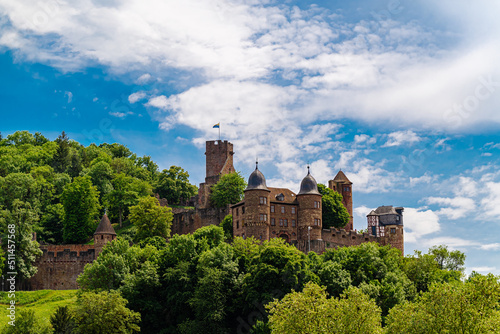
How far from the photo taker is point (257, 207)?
80.1 metres

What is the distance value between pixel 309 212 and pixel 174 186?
35811 millimetres

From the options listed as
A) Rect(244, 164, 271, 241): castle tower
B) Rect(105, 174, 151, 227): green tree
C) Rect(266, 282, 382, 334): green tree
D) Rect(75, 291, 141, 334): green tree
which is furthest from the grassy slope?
Rect(266, 282, 382, 334): green tree

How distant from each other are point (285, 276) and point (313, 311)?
49.2ft

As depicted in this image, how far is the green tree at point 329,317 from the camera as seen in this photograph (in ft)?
146

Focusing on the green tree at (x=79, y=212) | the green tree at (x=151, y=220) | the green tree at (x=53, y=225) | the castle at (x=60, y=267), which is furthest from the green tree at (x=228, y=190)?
the green tree at (x=53, y=225)

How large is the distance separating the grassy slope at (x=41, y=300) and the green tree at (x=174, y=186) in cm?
3799

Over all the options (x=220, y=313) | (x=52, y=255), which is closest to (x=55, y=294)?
(x=52, y=255)

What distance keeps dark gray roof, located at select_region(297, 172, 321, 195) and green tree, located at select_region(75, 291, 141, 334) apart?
30932mm

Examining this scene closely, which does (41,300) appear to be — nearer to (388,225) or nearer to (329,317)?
(329,317)

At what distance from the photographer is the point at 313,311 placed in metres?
45.0

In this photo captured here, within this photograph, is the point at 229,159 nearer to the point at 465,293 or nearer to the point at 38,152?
the point at 38,152

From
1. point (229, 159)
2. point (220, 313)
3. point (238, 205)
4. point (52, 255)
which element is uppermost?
point (229, 159)

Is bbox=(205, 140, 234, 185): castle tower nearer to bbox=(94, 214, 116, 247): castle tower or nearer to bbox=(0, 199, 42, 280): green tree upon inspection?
bbox=(94, 214, 116, 247): castle tower

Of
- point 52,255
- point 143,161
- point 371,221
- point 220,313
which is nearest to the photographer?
point 220,313
